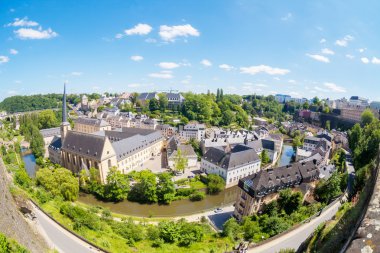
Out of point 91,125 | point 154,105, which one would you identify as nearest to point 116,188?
point 91,125

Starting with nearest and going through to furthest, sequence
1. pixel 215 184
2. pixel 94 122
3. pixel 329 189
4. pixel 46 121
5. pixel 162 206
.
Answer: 1. pixel 329 189
2. pixel 162 206
3. pixel 215 184
4. pixel 94 122
5. pixel 46 121

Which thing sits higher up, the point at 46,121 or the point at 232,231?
the point at 46,121

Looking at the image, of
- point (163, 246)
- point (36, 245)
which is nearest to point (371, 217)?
point (36, 245)

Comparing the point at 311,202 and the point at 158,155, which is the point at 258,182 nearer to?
the point at 311,202

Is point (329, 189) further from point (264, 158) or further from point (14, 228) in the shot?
point (14, 228)

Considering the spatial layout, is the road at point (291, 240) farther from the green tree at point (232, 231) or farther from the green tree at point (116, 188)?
the green tree at point (116, 188)

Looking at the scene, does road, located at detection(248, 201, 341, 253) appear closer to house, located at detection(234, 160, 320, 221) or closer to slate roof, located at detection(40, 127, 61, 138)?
house, located at detection(234, 160, 320, 221)
